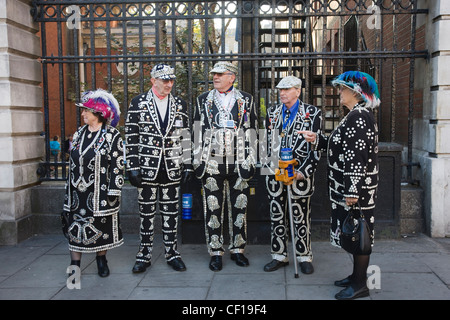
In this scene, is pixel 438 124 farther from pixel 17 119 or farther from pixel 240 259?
pixel 17 119

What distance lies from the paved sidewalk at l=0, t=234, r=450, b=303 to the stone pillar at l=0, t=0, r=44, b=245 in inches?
19.9

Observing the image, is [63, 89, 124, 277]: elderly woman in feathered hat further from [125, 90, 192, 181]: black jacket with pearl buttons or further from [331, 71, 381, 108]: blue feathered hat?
[331, 71, 381, 108]: blue feathered hat

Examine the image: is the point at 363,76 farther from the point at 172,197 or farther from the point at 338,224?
the point at 172,197

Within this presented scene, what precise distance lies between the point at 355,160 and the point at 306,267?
5.01 feet

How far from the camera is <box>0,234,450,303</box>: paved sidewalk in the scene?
4699 mm

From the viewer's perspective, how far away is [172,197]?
17.8 feet

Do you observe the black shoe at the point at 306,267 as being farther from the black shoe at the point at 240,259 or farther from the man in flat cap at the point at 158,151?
the man in flat cap at the point at 158,151

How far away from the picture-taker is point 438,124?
6.51 m

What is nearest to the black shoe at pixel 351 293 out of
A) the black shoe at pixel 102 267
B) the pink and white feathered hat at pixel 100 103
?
the black shoe at pixel 102 267

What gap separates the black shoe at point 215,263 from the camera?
5391 mm

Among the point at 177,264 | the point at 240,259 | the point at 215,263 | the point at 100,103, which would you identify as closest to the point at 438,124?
the point at 240,259

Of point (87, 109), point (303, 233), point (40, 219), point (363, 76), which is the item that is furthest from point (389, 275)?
point (40, 219)

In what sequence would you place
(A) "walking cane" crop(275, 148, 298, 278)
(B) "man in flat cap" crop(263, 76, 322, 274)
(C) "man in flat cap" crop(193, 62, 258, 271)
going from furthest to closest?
(C) "man in flat cap" crop(193, 62, 258, 271), (B) "man in flat cap" crop(263, 76, 322, 274), (A) "walking cane" crop(275, 148, 298, 278)

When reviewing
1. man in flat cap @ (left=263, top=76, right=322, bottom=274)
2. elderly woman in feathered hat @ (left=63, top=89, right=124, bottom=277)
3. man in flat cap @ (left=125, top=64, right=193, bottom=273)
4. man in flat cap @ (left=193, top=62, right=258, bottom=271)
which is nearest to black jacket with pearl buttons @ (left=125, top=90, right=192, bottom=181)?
man in flat cap @ (left=125, top=64, right=193, bottom=273)
